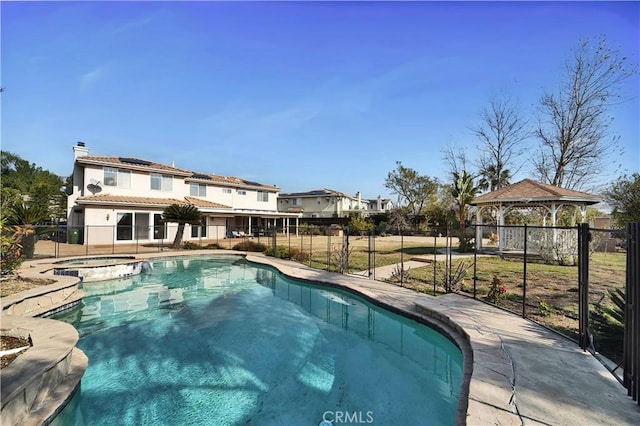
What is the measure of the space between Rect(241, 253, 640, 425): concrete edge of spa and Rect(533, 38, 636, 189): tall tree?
24627mm

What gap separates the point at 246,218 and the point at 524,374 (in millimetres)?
29123

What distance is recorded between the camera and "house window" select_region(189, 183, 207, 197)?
89.5ft

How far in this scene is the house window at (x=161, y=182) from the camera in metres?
23.9

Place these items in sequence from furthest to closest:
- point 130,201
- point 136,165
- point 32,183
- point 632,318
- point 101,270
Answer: point 32,183, point 136,165, point 130,201, point 101,270, point 632,318

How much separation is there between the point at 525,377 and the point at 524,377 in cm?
1

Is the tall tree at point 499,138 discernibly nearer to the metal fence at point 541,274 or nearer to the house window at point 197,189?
the metal fence at point 541,274

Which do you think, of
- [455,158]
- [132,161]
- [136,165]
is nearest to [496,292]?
[136,165]

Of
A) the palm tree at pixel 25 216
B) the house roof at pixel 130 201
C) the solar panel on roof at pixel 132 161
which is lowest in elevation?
the palm tree at pixel 25 216

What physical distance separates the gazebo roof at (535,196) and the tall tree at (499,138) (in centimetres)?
1099

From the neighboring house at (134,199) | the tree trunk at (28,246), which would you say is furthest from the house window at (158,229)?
the tree trunk at (28,246)

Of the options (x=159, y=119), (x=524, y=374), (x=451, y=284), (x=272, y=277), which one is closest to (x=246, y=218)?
Answer: (x=159, y=119)

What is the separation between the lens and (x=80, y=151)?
71.4 ft

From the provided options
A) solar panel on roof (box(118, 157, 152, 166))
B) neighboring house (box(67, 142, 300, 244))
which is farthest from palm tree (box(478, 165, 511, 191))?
solar panel on roof (box(118, 157, 152, 166))

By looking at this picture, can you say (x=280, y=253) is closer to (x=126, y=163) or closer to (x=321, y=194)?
(x=126, y=163)
